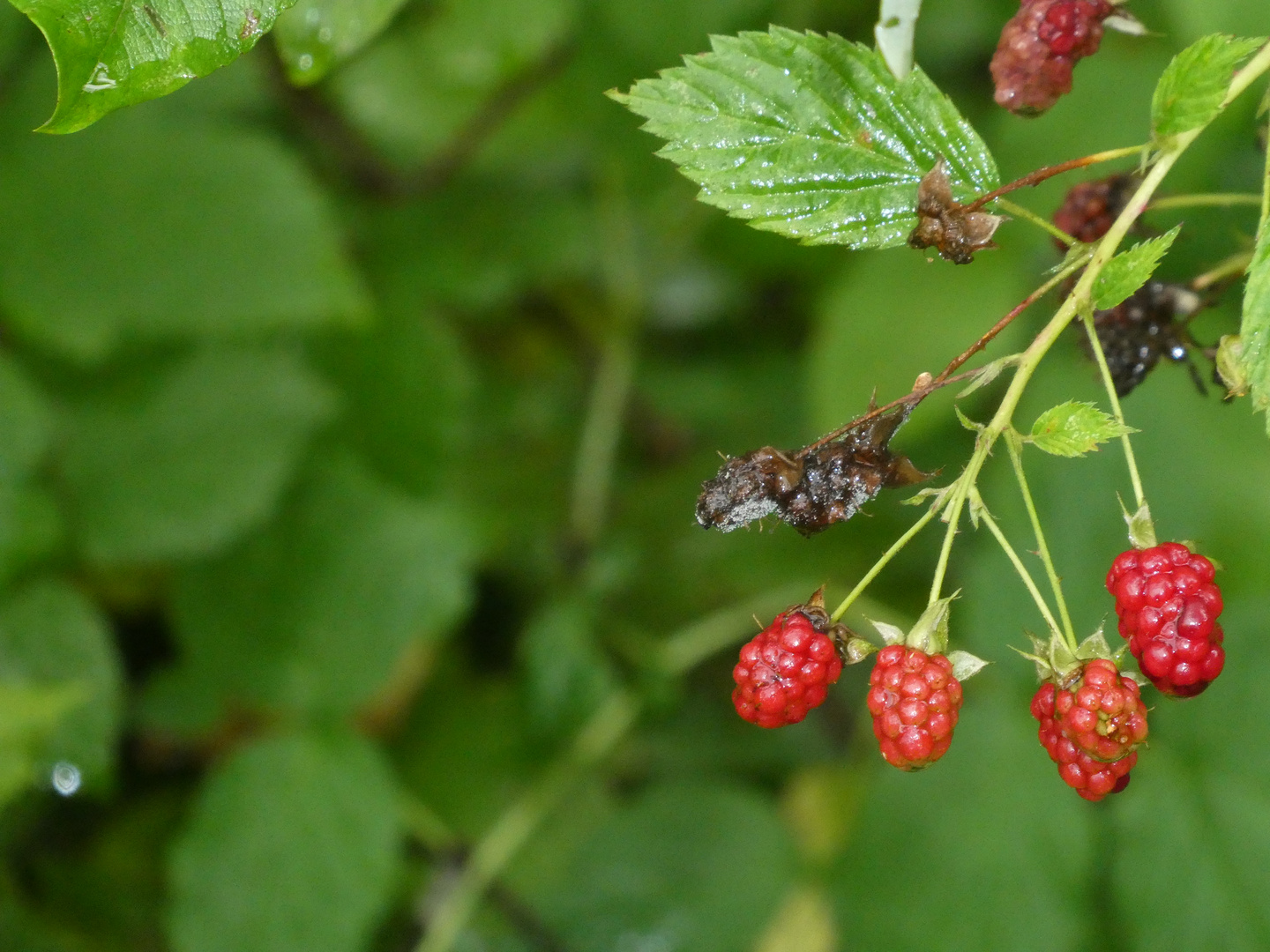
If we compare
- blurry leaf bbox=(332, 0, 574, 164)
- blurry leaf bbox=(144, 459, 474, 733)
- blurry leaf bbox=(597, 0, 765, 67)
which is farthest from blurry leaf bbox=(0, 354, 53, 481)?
blurry leaf bbox=(597, 0, 765, 67)

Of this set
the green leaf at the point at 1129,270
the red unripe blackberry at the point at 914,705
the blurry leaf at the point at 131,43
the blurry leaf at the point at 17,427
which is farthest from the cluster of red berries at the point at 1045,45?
the blurry leaf at the point at 17,427

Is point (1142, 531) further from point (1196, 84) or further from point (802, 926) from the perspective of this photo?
point (802, 926)

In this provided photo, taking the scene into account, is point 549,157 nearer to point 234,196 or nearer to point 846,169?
point 234,196

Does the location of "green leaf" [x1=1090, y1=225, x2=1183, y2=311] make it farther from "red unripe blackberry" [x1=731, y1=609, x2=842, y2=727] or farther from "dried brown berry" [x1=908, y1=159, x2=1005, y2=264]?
"red unripe blackberry" [x1=731, y1=609, x2=842, y2=727]

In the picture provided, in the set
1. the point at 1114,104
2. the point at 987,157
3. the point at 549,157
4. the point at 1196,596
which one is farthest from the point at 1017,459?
the point at 549,157

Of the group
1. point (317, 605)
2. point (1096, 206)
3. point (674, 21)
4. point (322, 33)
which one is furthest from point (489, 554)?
point (1096, 206)

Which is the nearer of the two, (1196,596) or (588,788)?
(1196,596)
